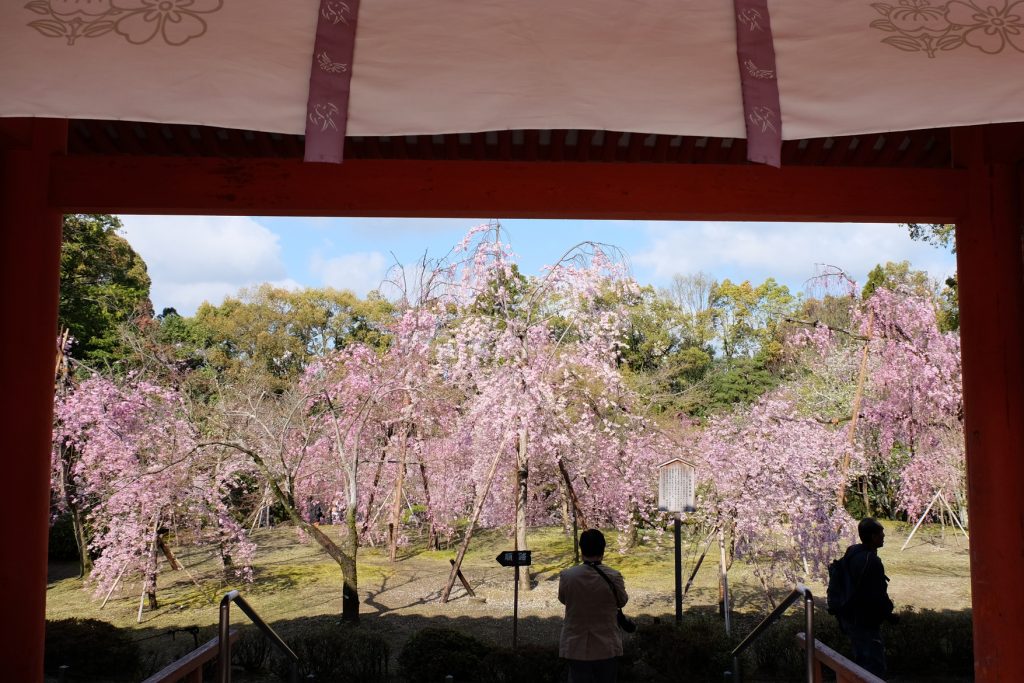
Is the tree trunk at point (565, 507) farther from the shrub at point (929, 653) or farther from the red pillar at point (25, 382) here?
the red pillar at point (25, 382)

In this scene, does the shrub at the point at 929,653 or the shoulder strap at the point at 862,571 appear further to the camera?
the shrub at the point at 929,653

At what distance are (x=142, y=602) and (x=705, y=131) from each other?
7.94m

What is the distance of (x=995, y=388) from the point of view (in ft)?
10.6

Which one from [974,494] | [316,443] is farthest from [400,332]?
[974,494]

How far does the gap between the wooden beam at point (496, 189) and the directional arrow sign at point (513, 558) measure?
2999mm

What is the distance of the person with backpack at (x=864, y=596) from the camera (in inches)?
159

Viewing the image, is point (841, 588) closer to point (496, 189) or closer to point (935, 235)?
point (496, 189)

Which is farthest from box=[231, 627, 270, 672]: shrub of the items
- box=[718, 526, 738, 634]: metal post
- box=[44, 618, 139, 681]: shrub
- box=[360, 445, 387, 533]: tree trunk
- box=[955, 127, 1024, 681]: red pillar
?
box=[955, 127, 1024, 681]: red pillar

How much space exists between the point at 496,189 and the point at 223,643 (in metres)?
1.99

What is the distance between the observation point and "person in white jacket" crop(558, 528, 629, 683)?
3.64 m

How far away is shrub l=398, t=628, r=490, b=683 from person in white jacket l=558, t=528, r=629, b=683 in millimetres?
2388

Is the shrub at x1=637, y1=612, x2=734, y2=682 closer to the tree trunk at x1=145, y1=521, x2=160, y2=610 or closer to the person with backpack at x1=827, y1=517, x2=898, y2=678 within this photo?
the person with backpack at x1=827, y1=517, x2=898, y2=678

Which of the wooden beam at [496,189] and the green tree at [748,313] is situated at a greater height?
the green tree at [748,313]

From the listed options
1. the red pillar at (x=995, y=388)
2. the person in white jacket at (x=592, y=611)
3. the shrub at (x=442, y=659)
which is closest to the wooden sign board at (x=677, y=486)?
the shrub at (x=442, y=659)
